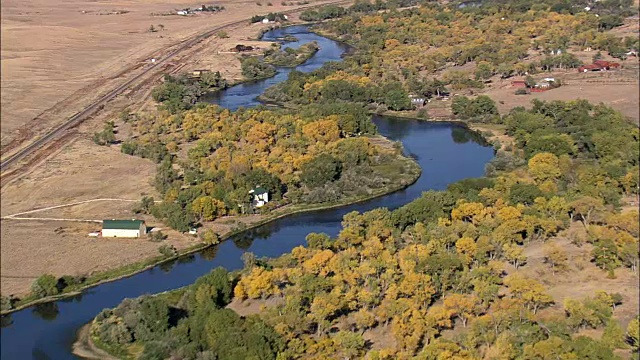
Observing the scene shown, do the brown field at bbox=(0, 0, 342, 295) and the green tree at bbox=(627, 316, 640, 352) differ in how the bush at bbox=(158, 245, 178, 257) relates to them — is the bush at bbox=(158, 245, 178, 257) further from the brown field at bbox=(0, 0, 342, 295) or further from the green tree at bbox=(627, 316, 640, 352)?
the green tree at bbox=(627, 316, 640, 352)

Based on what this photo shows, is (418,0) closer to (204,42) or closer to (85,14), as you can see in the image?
(204,42)

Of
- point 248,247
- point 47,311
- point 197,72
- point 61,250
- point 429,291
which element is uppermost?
point 197,72

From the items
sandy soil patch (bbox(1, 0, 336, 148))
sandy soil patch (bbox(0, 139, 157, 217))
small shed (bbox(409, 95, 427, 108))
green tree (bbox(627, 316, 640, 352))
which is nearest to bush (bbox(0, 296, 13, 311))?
sandy soil patch (bbox(0, 139, 157, 217))

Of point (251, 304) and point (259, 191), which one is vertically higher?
point (259, 191)

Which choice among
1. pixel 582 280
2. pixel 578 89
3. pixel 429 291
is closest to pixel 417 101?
pixel 578 89

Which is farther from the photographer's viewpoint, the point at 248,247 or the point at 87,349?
the point at 248,247

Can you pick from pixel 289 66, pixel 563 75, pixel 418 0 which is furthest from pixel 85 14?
pixel 418 0

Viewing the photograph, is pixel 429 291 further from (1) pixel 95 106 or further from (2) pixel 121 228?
(1) pixel 95 106
